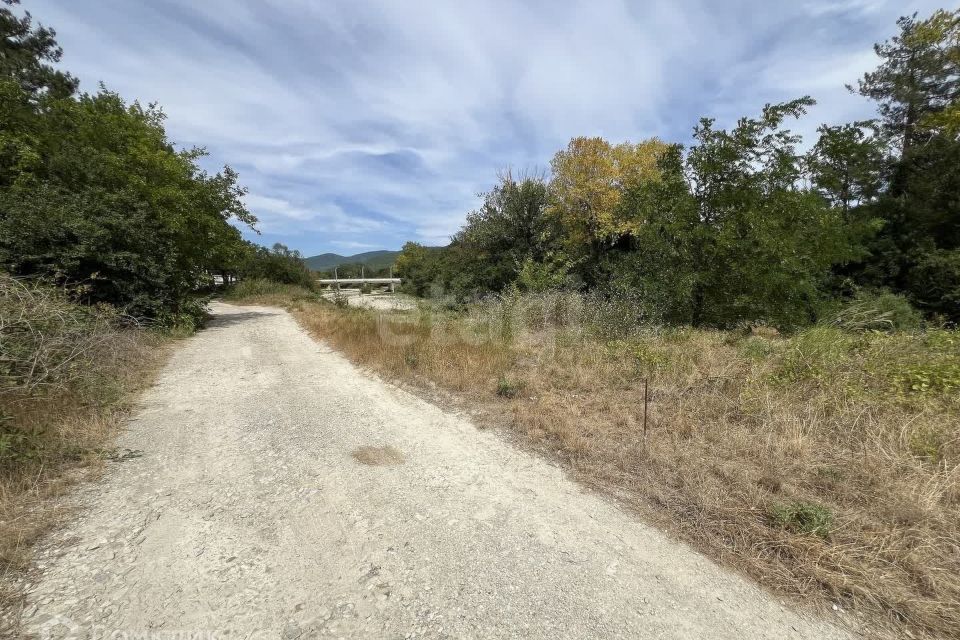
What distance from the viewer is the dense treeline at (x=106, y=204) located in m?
7.42

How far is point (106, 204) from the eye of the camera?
9.02 metres

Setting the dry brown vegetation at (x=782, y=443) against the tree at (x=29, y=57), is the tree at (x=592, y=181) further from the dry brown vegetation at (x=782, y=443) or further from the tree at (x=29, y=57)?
the tree at (x=29, y=57)

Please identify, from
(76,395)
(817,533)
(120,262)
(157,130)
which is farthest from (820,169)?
(157,130)

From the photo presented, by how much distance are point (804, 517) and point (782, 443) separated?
0.93 metres

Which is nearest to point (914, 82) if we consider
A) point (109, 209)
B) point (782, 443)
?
point (782, 443)

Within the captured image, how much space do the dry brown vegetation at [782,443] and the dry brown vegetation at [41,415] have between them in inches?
147

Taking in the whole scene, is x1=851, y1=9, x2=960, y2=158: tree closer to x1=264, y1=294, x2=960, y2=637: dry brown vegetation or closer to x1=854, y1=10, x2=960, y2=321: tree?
x1=854, y1=10, x2=960, y2=321: tree

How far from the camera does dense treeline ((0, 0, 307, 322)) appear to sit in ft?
24.3

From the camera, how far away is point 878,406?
11.2 feet

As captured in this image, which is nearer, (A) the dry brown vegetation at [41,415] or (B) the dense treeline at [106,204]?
(A) the dry brown vegetation at [41,415]

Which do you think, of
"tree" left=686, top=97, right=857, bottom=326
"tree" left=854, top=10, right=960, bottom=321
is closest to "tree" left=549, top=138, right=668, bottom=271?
"tree" left=854, top=10, right=960, bottom=321

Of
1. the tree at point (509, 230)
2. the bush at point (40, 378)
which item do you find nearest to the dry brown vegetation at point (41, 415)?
the bush at point (40, 378)

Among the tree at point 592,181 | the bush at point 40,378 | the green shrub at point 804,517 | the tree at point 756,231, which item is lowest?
the green shrub at point 804,517

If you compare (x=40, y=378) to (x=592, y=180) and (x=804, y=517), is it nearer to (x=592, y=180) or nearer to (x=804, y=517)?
(x=804, y=517)
